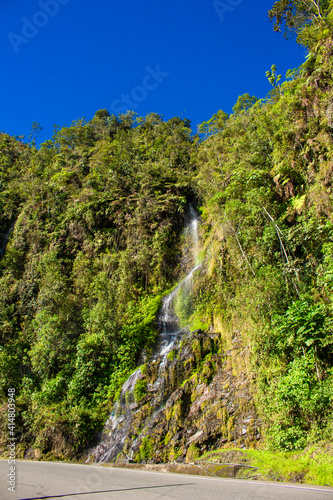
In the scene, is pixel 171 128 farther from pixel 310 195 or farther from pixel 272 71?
pixel 310 195

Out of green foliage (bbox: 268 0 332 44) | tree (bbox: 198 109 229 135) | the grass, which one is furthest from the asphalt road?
tree (bbox: 198 109 229 135)

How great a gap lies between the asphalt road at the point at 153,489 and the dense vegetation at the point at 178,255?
3.14 metres

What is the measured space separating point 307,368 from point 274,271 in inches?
136

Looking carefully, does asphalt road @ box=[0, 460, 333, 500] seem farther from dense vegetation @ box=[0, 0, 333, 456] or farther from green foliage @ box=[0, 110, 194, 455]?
green foliage @ box=[0, 110, 194, 455]

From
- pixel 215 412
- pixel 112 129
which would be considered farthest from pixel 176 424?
pixel 112 129

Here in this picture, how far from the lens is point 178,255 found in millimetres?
20875

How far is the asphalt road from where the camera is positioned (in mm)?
4250

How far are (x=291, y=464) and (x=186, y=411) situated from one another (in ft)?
20.0

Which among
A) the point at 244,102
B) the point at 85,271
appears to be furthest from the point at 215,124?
the point at 85,271

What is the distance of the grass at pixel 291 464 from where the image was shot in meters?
4.96

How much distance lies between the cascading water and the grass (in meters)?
6.50

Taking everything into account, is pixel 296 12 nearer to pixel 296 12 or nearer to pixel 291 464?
pixel 296 12

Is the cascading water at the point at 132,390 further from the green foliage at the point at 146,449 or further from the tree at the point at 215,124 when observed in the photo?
the tree at the point at 215,124

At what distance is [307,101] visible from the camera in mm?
12508
